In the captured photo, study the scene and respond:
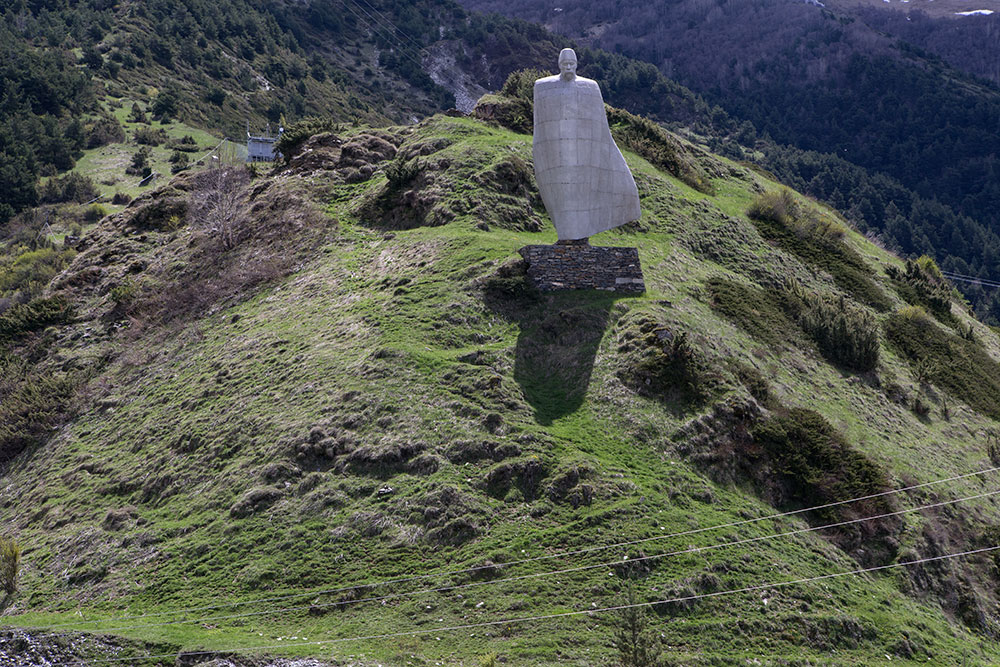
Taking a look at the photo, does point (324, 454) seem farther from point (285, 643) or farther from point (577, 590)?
point (577, 590)

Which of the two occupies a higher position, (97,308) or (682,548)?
(682,548)

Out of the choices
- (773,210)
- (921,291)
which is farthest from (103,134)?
(921,291)

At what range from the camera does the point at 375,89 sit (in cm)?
10931

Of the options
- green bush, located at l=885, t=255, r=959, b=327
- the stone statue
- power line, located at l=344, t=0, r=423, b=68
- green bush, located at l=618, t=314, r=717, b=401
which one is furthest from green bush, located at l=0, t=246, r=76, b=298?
power line, located at l=344, t=0, r=423, b=68

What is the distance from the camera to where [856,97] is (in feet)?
422

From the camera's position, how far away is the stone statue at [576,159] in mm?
23578

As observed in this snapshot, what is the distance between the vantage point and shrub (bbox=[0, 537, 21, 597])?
18.0 meters

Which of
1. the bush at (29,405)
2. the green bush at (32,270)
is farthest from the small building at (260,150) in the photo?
the bush at (29,405)

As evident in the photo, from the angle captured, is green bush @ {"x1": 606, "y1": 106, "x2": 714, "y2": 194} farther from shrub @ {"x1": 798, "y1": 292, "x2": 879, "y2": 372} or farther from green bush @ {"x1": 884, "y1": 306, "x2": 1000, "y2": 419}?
shrub @ {"x1": 798, "y1": 292, "x2": 879, "y2": 372}

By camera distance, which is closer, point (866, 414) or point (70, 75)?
point (866, 414)

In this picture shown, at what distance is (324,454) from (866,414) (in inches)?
592

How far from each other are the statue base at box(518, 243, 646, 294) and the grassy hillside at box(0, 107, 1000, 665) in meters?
0.59

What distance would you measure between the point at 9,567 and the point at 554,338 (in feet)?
45.3

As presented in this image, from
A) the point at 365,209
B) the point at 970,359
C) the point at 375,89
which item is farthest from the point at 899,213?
the point at 365,209
